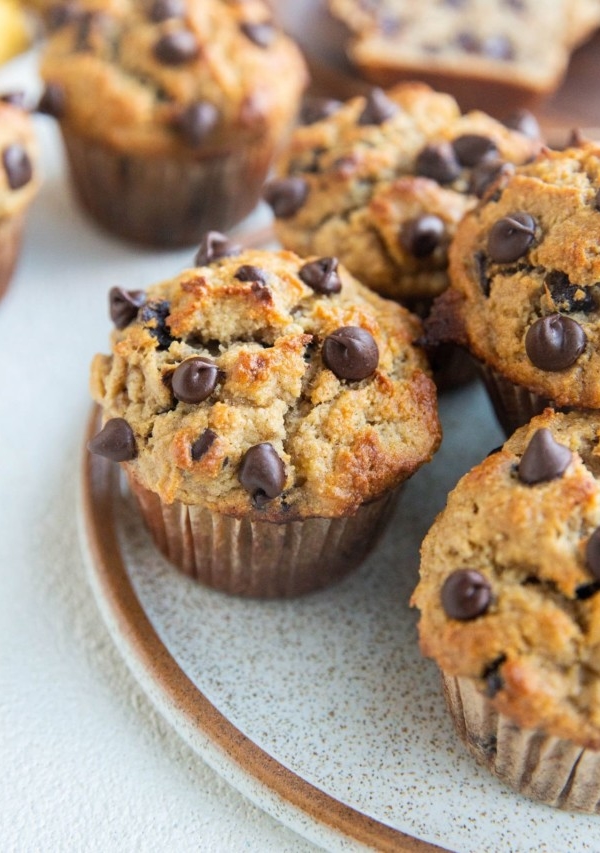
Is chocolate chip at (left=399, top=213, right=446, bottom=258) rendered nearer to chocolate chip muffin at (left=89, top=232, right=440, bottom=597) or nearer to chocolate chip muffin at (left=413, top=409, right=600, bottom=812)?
chocolate chip muffin at (left=89, top=232, right=440, bottom=597)

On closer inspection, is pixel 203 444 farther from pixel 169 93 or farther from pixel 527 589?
pixel 169 93

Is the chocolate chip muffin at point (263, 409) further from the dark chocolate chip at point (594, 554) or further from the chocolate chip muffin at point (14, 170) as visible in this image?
the chocolate chip muffin at point (14, 170)

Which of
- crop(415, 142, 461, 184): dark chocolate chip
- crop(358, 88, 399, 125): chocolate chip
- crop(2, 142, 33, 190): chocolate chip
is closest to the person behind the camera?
crop(415, 142, 461, 184): dark chocolate chip

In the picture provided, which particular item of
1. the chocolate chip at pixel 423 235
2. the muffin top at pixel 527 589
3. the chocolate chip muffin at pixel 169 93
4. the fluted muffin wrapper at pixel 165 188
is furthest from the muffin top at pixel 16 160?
the muffin top at pixel 527 589

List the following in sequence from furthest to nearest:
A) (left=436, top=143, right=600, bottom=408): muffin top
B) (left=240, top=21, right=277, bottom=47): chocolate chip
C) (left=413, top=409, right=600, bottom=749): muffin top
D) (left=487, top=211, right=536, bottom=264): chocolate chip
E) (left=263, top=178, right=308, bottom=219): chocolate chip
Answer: (left=240, top=21, right=277, bottom=47): chocolate chip < (left=263, top=178, right=308, bottom=219): chocolate chip < (left=487, top=211, right=536, bottom=264): chocolate chip < (left=436, top=143, right=600, bottom=408): muffin top < (left=413, top=409, right=600, bottom=749): muffin top

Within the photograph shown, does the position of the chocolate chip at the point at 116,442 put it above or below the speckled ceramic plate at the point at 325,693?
above

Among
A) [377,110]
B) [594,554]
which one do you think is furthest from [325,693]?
[377,110]

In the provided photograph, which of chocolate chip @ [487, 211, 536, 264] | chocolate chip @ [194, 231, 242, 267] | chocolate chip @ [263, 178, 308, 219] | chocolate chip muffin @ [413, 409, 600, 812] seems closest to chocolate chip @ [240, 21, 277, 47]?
chocolate chip @ [263, 178, 308, 219]
